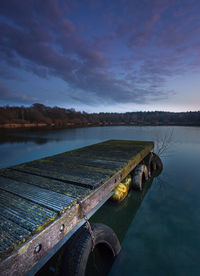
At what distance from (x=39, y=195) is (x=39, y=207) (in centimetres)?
34

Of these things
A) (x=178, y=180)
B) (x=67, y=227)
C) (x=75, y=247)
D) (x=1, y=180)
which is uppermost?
(x=1, y=180)

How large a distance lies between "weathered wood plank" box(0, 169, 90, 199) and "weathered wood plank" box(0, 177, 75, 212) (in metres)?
0.11

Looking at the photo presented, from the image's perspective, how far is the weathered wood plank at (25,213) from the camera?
144cm

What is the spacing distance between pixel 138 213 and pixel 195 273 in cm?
188

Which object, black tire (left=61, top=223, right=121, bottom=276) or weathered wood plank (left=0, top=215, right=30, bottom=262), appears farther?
black tire (left=61, top=223, right=121, bottom=276)

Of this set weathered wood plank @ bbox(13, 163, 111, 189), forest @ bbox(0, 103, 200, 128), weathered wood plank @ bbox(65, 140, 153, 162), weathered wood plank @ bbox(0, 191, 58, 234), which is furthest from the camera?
forest @ bbox(0, 103, 200, 128)

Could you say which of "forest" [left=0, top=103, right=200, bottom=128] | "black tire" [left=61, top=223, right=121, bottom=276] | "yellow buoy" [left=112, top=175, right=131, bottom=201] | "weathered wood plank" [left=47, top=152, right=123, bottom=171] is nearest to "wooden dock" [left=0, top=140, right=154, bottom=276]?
"black tire" [left=61, top=223, right=121, bottom=276]

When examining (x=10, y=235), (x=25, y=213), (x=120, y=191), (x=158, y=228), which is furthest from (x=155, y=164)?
(x=10, y=235)

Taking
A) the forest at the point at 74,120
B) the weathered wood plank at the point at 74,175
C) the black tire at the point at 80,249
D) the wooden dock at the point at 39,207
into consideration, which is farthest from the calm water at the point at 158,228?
the forest at the point at 74,120

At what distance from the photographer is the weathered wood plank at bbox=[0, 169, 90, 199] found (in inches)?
86.6

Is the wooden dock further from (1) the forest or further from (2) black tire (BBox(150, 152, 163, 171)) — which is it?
(1) the forest

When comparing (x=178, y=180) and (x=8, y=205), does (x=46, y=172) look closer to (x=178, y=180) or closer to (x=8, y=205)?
(x=8, y=205)

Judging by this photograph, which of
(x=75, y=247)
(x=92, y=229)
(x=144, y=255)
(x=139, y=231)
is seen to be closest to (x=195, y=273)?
(x=144, y=255)

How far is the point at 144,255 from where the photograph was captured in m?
2.91
